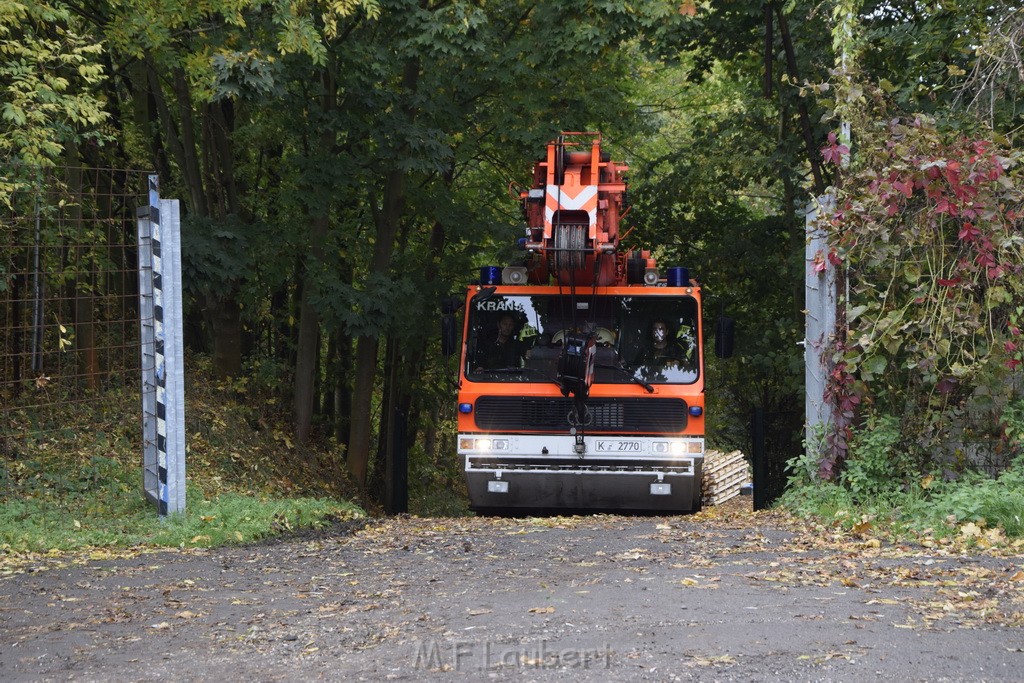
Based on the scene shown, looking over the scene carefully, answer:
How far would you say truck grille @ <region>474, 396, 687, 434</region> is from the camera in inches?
516

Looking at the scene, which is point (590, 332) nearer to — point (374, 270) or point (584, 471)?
point (584, 471)

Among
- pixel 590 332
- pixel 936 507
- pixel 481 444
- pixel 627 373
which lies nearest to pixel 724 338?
pixel 627 373

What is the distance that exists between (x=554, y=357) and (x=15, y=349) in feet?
22.1

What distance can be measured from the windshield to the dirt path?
340cm

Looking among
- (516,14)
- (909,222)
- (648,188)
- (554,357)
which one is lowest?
(554,357)

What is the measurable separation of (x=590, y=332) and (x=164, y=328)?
4.66 metres

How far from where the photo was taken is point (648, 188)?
21375mm

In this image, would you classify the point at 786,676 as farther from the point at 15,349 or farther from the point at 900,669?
the point at 15,349

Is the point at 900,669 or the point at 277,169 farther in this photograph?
the point at 277,169

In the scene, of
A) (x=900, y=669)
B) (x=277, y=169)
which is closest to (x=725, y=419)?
(x=277, y=169)

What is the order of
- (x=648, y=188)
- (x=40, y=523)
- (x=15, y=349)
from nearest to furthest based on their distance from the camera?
(x=40, y=523)
(x=15, y=349)
(x=648, y=188)

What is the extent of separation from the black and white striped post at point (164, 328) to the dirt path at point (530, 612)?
1.42 metres

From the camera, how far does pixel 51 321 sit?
1667cm

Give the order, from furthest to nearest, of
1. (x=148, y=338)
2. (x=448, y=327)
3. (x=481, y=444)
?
1. (x=448, y=327)
2. (x=481, y=444)
3. (x=148, y=338)
